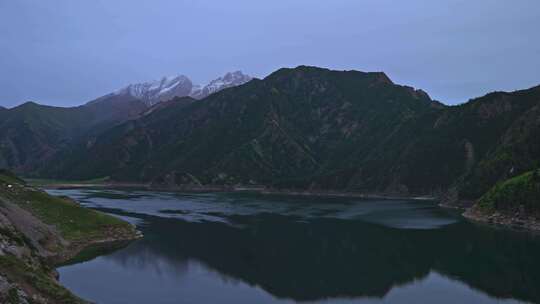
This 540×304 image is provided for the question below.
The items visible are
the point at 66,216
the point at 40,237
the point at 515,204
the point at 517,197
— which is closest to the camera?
the point at 40,237

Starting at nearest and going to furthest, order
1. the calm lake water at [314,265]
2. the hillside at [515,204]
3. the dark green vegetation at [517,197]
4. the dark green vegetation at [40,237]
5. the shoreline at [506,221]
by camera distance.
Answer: the dark green vegetation at [40,237], the calm lake water at [314,265], the shoreline at [506,221], the hillside at [515,204], the dark green vegetation at [517,197]

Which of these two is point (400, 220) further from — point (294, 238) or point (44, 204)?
point (44, 204)

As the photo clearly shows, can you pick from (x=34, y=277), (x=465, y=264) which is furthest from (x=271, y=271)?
(x=34, y=277)

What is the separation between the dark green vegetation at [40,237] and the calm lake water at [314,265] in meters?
6.04

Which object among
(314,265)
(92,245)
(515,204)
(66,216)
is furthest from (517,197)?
(66,216)

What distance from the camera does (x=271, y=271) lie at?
298 ft

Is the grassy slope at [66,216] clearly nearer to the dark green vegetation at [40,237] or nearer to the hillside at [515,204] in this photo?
the dark green vegetation at [40,237]

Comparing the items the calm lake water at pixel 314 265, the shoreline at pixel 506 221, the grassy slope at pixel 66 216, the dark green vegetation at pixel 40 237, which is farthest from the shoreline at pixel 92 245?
the shoreline at pixel 506 221

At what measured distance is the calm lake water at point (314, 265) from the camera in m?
76.6

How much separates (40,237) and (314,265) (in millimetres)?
48247

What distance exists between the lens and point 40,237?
302 feet

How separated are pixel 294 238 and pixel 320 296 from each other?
2028 inches

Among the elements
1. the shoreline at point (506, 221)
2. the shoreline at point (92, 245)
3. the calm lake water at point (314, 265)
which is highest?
the shoreline at point (506, 221)

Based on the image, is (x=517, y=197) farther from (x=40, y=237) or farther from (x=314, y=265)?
(x=40, y=237)
